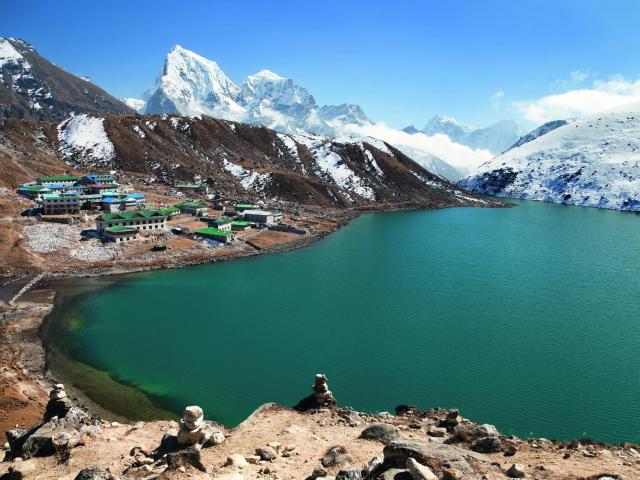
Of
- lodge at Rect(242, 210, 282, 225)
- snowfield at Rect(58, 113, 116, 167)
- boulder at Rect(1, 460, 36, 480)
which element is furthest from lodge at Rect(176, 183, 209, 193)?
boulder at Rect(1, 460, 36, 480)

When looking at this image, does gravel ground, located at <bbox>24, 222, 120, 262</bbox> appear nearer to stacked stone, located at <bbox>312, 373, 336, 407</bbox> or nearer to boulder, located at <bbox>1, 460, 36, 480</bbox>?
stacked stone, located at <bbox>312, 373, 336, 407</bbox>

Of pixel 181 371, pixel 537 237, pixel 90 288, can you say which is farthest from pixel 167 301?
pixel 537 237

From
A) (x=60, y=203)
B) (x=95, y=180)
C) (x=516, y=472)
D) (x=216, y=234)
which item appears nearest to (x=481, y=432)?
(x=516, y=472)

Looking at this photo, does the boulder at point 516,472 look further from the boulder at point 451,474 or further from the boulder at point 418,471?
the boulder at point 418,471

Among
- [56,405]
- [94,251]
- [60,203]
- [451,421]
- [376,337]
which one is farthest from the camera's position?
[60,203]

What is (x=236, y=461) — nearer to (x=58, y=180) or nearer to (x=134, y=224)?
(x=134, y=224)

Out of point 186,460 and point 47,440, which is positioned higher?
point 186,460

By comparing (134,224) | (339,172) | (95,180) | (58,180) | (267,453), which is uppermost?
(339,172)
